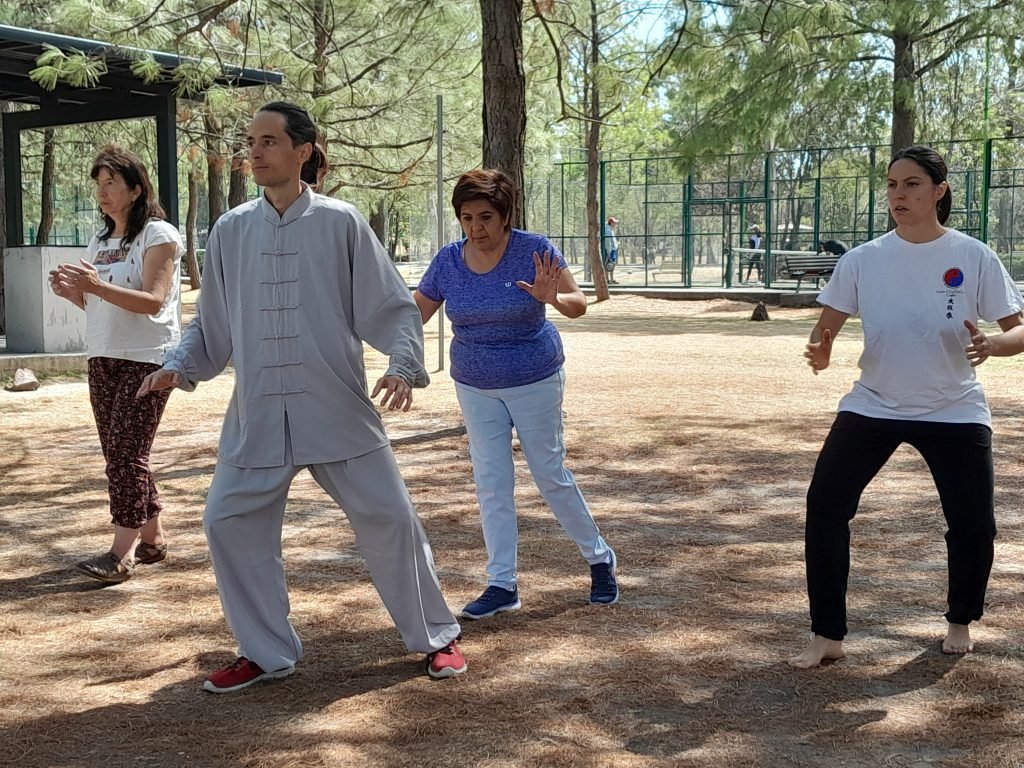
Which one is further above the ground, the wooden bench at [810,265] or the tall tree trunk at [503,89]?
the tall tree trunk at [503,89]

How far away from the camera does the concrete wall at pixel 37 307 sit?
1293 cm

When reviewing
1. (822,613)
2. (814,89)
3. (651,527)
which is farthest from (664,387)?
(814,89)

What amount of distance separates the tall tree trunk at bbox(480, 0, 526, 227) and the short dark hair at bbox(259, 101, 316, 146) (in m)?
5.19

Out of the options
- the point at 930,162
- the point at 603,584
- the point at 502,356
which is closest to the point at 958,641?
the point at 603,584

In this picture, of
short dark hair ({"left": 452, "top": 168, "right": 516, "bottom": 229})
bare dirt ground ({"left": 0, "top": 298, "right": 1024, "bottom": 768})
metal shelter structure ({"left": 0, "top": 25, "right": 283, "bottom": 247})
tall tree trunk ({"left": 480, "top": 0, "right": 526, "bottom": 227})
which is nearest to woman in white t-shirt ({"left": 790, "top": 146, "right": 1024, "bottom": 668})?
bare dirt ground ({"left": 0, "top": 298, "right": 1024, "bottom": 768})

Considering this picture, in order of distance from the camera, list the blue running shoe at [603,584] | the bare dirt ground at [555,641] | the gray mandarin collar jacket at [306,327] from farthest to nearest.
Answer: the blue running shoe at [603,584]
the gray mandarin collar jacket at [306,327]
the bare dirt ground at [555,641]

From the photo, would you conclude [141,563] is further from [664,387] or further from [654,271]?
[654,271]

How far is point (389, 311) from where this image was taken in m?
3.70

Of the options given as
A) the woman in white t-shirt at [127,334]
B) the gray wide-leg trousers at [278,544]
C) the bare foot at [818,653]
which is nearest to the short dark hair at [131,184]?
the woman in white t-shirt at [127,334]

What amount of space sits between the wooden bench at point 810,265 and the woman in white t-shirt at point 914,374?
66.1ft

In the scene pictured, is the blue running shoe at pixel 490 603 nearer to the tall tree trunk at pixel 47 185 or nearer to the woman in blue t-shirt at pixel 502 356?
the woman in blue t-shirt at pixel 502 356

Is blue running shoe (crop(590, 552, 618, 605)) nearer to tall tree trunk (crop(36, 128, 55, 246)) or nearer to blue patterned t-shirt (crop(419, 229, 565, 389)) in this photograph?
blue patterned t-shirt (crop(419, 229, 565, 389))

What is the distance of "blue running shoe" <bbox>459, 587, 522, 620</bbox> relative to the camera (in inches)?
179

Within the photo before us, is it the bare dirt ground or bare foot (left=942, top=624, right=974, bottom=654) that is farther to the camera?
bare foot (left=942, top=624, right=974, bottom=654)
